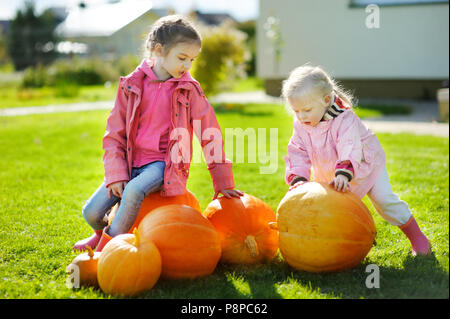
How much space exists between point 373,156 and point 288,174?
567mm

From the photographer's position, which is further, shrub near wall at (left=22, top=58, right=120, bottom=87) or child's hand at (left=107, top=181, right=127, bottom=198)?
shrub near wall at (left=22, top=58, right=120, bottom=87)

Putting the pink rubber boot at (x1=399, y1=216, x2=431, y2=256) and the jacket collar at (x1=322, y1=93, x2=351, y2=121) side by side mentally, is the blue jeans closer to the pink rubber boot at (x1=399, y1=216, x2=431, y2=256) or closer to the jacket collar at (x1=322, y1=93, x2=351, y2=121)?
the jacket collar at (x1=322, y1=93, x2=351, y2=121)

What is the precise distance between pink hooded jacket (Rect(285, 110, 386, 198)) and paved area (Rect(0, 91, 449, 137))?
15.1 feet

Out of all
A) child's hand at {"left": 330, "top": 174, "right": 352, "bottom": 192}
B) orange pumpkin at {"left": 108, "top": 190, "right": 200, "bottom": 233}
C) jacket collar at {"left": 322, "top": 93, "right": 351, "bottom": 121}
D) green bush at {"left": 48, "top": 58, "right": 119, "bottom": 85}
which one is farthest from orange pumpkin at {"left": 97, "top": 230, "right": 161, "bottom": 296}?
green bush at {"left": 48, "top": 58, "right": 119, "bottom": 85}

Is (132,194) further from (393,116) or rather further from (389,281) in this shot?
(393,116)

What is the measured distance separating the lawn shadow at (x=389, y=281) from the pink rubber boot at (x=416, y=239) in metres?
0.10

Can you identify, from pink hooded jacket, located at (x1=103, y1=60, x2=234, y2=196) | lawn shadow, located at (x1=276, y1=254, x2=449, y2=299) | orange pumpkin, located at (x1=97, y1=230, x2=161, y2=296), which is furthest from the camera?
pink hooded jacket, located at (x1=103, y1=60, x2=234, y2=196)

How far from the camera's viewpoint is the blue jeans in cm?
309

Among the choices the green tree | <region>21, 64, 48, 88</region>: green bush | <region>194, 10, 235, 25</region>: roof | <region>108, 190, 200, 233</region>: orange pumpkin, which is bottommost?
<region>108, 190, 200, 233</region>: orange pumpkin

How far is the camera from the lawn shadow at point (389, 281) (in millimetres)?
2553

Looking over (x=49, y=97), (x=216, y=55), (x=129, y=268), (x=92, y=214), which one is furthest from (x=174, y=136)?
(x=49, y=97)
